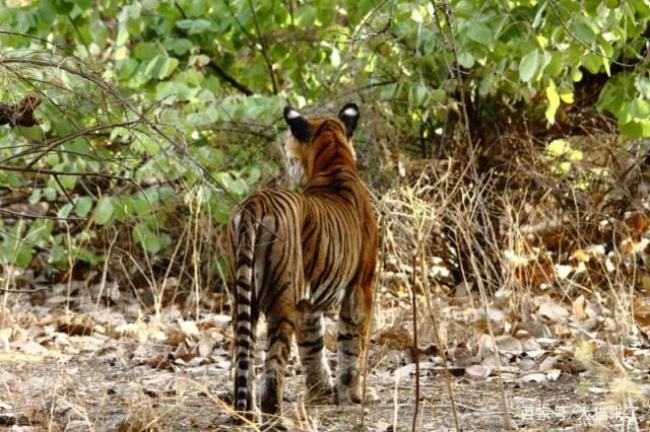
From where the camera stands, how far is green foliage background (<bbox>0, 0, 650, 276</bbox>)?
6.40m

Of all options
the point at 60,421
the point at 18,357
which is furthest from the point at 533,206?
the point at 60,421

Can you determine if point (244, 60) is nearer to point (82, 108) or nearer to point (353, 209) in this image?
point (82, 108)

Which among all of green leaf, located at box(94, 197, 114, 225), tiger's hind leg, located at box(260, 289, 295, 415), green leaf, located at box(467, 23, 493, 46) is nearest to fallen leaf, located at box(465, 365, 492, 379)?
tiger's hind leg, located at box(260, 289, 295, 415)

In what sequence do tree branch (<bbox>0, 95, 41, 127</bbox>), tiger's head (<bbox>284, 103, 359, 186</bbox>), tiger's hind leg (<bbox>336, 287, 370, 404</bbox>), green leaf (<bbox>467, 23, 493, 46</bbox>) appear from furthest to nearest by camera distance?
tiger's head (<bbox>284, 103, 359, 186</bbox>) → green leaf (<bbox>467, 23, 493, 46</bbox>) → tiger's hind leg (<bbox>336, 287, 370, 404</bbox>) → tree branch (<bbox>0, 95, 41, 127</bbox>)

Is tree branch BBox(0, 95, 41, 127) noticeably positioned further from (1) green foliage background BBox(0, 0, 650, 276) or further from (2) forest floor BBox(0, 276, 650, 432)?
(1) green foliage background BBox(0, 0, 650, 276)

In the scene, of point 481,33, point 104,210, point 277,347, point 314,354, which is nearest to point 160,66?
point 104,210

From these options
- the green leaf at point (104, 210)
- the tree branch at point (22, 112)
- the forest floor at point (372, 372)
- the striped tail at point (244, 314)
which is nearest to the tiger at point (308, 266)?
the striped tail at point (244, 314)

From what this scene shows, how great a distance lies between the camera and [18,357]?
655 cm

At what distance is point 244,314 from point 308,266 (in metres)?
0.62

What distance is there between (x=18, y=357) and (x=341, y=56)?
408cm

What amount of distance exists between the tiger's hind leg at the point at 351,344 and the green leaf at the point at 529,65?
4.32 feet

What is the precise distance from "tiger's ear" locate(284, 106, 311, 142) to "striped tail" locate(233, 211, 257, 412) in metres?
1.54

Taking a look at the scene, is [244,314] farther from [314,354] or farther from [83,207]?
[83,207]

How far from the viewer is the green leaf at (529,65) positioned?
5645 mm
